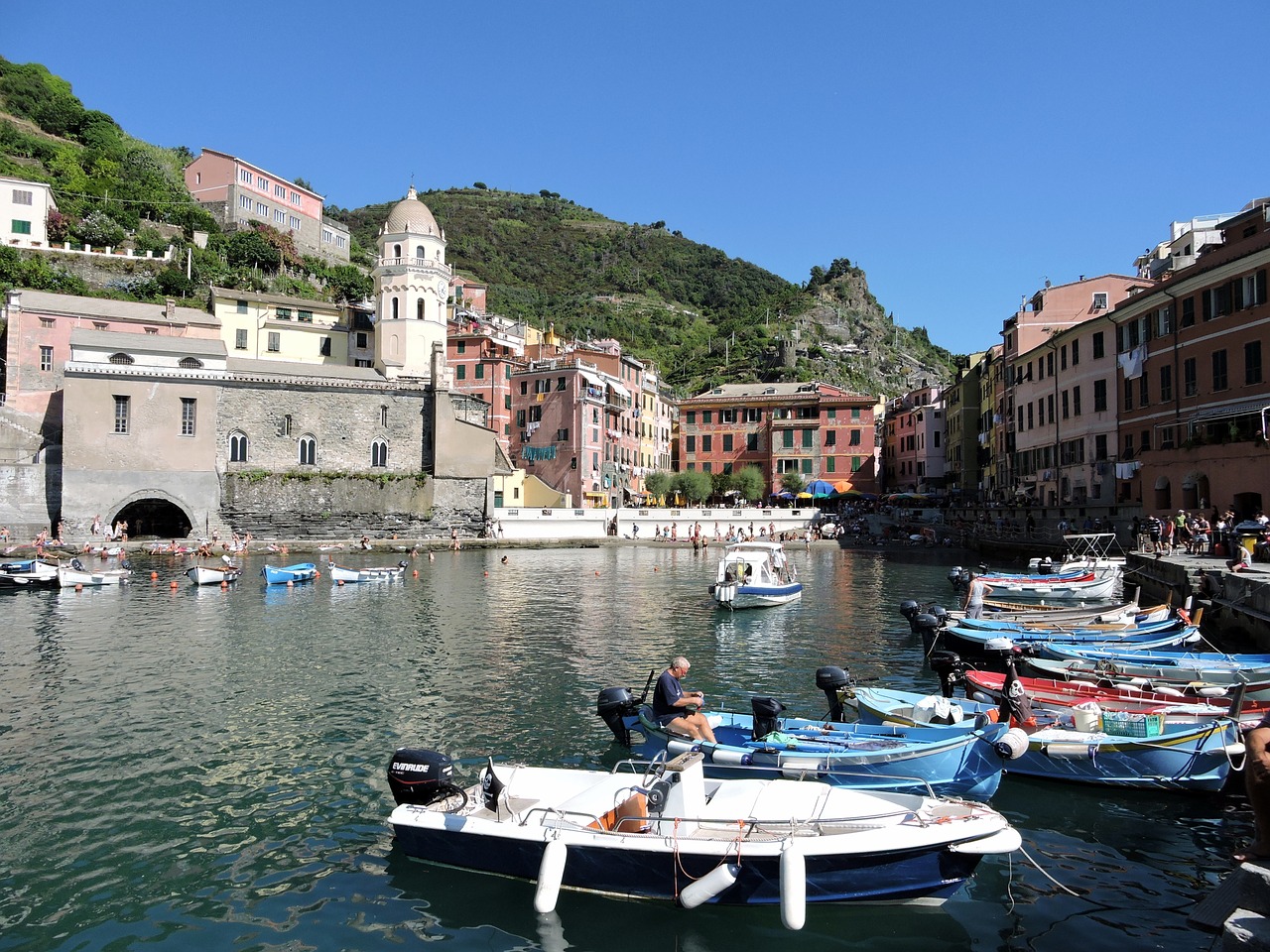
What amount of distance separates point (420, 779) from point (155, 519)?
54234 mm

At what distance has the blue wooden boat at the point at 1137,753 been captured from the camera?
11609mm

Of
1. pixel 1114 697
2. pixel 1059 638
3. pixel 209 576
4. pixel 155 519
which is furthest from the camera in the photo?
pixel 155 519

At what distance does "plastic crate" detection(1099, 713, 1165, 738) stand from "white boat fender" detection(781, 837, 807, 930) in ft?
23.9

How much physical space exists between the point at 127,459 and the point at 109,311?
15.5 meters

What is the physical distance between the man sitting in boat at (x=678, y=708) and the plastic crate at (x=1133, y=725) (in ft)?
20.7

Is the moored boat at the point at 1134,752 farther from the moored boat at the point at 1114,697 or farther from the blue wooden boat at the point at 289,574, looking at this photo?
the blue wooden boat at the point at 289,574

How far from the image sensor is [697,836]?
8.88 meters

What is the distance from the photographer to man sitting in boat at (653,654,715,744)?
39.4 ft

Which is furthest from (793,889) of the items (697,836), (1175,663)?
(1175,663)

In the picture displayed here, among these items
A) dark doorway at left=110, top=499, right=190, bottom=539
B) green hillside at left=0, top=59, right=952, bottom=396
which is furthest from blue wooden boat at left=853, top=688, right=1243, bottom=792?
green hillside at left=0, top=59, right=952, bottom=396

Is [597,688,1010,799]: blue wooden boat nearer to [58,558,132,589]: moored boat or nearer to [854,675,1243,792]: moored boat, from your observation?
[854,675,1243,792]: moored boat

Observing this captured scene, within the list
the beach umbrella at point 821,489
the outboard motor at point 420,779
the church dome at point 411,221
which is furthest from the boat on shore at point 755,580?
the church dome at point 411,221

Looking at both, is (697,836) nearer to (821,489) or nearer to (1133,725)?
(1133,725)

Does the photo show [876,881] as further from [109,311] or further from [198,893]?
[109,311]
